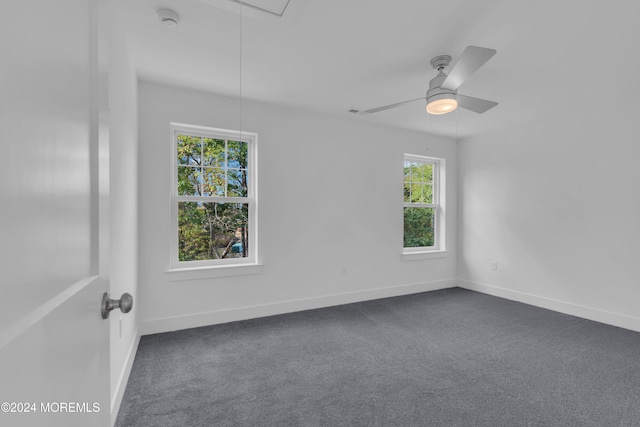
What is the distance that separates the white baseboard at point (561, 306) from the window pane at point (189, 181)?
422 centimetres

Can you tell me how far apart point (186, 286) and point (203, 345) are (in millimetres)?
682

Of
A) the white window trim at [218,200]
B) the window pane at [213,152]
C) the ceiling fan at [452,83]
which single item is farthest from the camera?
the window pane at [213,152]

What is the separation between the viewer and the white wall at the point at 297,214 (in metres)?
3.08

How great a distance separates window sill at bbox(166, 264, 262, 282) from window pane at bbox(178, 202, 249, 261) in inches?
7.5

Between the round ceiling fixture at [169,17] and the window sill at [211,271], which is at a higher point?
the round ceiling fixture at [169,17]

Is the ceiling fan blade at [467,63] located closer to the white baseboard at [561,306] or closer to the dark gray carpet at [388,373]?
the dark gray carpet at [388,373]

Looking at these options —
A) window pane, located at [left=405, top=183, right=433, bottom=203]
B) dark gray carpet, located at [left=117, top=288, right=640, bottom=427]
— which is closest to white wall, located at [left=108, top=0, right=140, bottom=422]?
dark gray carpet, located at [left=117, top=288, right=640, bottom=427]

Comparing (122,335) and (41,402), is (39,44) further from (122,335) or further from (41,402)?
(122,335)

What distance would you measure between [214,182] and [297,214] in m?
1.02

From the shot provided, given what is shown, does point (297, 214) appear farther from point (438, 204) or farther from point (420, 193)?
point (438, 204)

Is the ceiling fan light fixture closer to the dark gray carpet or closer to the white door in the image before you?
the dark gray carpet

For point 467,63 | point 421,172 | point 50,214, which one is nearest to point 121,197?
point 50,214

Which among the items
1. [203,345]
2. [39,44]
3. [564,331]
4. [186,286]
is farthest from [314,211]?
[39,44]

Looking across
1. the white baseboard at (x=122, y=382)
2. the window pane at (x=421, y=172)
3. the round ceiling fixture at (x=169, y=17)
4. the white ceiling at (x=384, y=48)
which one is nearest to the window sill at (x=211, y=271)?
the white baseboard at (x=122, y=382)
